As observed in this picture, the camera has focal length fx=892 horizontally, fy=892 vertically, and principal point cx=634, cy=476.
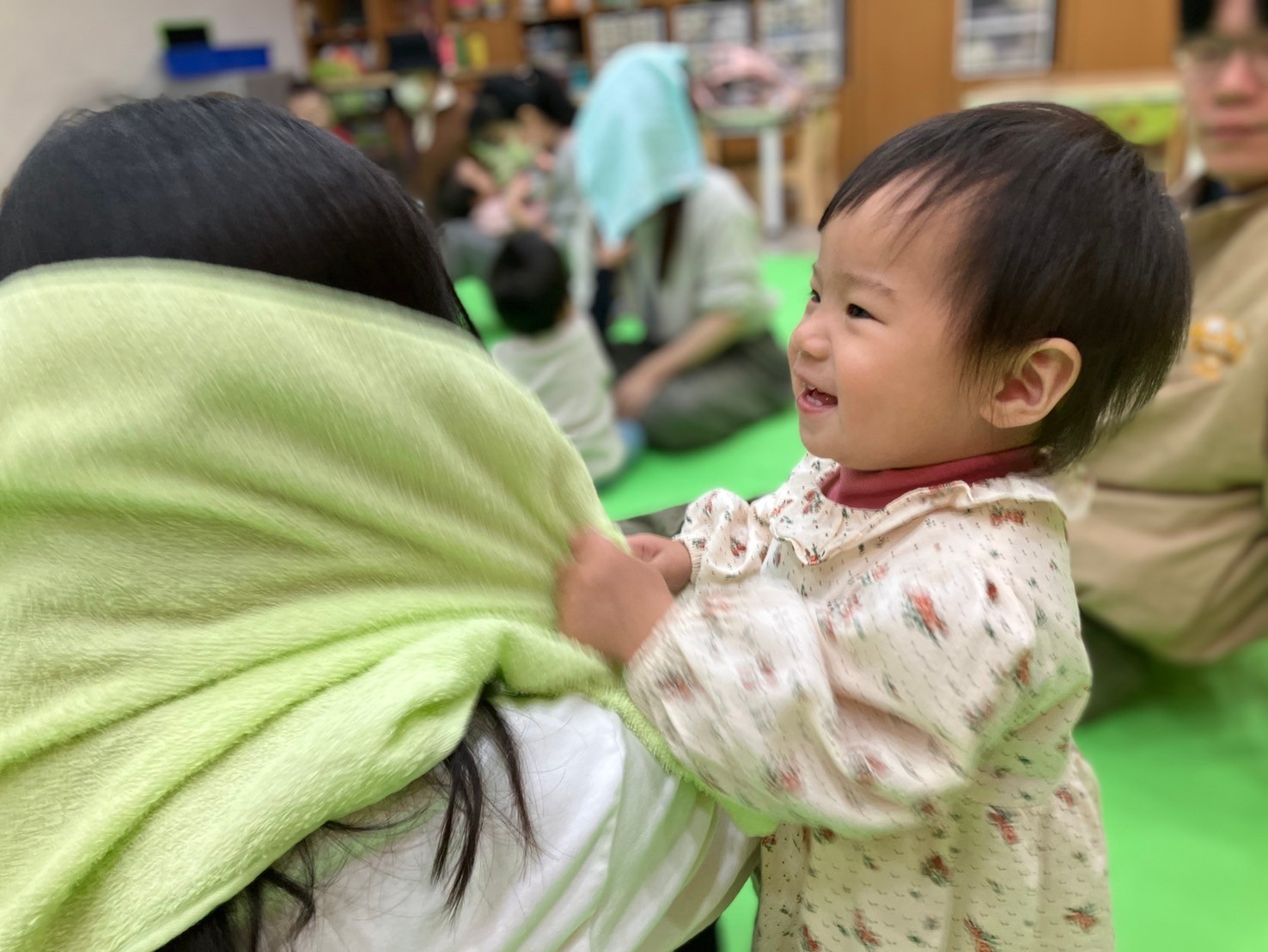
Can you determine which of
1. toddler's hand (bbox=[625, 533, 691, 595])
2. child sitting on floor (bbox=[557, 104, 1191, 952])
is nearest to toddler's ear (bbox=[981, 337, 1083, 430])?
child sitting on floor (bbox=[557, 104, 1191, 952])

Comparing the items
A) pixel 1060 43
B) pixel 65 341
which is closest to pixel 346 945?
pixel 65 341

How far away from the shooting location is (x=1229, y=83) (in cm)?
120

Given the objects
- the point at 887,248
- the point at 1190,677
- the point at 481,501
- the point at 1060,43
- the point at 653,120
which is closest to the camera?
the point at 481,501

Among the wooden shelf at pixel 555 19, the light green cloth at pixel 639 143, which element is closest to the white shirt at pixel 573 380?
the light green cloth at pixel 639 143

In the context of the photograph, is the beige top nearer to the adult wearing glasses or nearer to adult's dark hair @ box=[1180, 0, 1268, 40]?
the adult wearing glasses

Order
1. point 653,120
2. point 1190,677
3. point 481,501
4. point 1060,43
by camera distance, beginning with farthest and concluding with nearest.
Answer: point 1060,43 < point 653,120 < point 1190,677 < point 481,501

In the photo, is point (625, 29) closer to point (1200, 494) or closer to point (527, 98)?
point (527, 98)

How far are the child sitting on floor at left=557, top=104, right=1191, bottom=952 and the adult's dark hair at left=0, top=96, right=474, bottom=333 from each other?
231 millimetres

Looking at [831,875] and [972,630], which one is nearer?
[972,630]

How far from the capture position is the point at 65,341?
39 cm

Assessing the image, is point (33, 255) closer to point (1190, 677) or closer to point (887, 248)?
point (887, 248)

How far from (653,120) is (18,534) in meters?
2.20

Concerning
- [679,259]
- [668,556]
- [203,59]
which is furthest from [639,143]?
[203,59]

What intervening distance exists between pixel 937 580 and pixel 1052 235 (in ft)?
0.76
